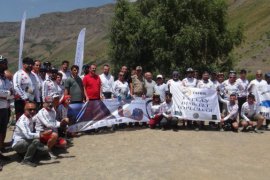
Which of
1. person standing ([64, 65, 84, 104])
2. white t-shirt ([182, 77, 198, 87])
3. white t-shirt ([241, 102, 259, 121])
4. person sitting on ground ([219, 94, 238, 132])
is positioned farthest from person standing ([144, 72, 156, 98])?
white t-shirt ([241, 102, 259, 121])

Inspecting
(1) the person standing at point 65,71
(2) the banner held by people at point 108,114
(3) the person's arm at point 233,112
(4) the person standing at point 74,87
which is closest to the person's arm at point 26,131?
(4) the person standing at point 74,87

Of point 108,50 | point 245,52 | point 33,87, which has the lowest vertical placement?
point 33,87

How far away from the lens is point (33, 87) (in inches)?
424

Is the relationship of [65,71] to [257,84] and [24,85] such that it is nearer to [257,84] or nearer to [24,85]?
[24,85]

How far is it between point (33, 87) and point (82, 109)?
2.39 m

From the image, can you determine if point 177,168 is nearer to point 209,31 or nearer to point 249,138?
point 249,138

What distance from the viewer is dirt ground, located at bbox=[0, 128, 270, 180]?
9016mm

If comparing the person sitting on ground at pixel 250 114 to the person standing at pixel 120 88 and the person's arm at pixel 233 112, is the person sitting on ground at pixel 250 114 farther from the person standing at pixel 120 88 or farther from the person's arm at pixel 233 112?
the person standing at pixel 120 88

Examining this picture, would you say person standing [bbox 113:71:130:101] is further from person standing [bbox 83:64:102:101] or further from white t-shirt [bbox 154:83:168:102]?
white t-shirt [bbox 154:83:168:102]

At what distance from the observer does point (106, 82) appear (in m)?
13.7

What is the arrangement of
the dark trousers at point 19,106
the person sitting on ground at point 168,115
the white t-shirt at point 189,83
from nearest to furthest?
the dark trousers at point 19,106 → the person sitting on ground at point 168,115 → the white t-shirt at point 189,83

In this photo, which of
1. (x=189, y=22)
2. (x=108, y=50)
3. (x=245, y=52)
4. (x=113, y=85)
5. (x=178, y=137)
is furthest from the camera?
(x=245, y=52)

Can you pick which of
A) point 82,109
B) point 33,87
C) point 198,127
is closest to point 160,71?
point 198,127

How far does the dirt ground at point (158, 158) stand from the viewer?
902 cm
